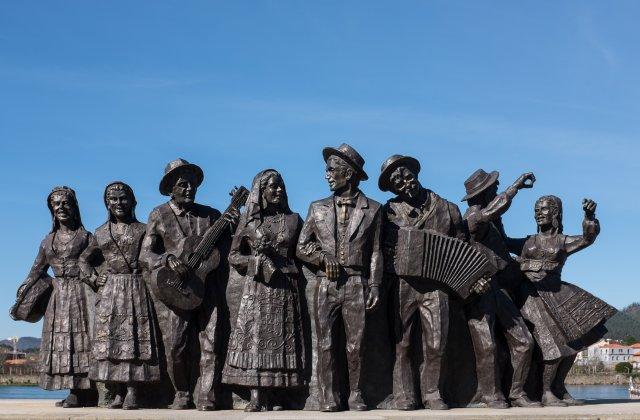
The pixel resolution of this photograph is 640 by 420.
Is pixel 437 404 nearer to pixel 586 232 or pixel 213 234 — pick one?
pixel 586 232

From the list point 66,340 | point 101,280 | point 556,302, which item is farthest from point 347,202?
point 66,340

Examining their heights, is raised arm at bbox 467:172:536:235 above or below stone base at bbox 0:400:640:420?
above

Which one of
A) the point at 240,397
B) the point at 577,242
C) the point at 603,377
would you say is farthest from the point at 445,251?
the point at 603,377

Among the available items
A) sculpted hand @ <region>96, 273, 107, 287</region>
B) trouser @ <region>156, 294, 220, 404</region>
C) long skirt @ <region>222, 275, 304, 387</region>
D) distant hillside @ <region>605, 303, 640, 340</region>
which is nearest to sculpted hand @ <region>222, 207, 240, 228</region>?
long skirt @ <region>222, 275, 304, 387</region>

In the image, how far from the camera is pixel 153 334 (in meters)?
10.8

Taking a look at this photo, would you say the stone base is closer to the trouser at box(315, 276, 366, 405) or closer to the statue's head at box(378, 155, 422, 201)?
the trouser at box(315, 276, 366, 405)

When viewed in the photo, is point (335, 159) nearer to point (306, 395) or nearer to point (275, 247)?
point (275, 247)

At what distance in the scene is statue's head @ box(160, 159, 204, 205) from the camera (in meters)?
11.1

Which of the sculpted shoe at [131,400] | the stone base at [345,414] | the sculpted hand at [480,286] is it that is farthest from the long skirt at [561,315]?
the sculpted shoe at [131,400]

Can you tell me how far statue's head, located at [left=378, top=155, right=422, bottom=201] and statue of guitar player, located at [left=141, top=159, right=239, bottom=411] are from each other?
1.93 meters

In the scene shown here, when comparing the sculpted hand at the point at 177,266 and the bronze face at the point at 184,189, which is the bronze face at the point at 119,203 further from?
the sculpted hand at the point at 177,266

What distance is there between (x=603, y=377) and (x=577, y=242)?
219 feet

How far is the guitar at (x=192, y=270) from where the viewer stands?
10.6 metres

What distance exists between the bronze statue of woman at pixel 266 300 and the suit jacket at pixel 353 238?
250 mm
